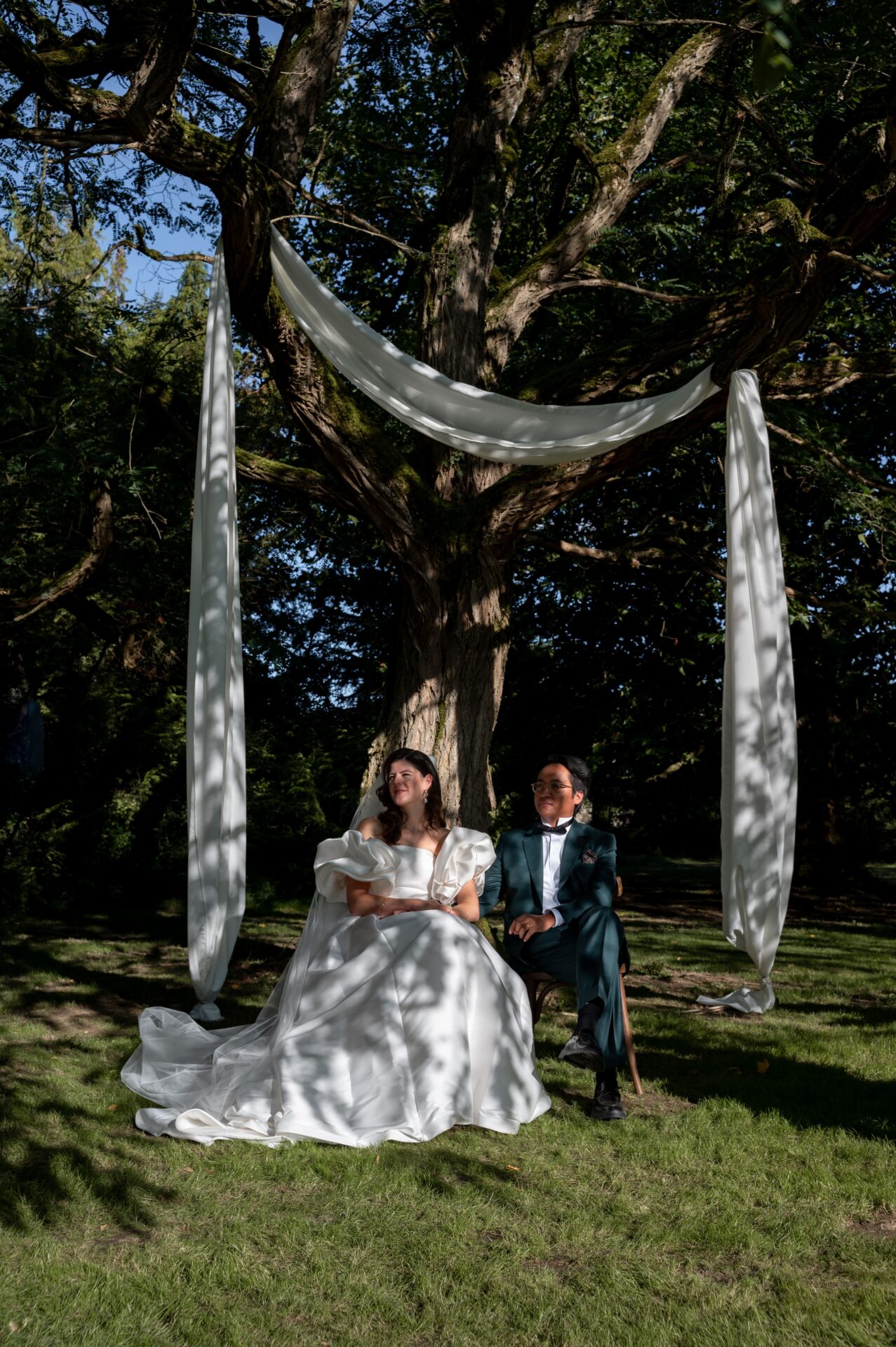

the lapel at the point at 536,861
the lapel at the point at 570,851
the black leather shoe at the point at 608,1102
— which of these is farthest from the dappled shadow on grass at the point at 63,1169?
the lapel at the point at 570,851

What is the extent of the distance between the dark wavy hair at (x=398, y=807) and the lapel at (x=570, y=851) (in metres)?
0.56

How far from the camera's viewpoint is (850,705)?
12867 mm

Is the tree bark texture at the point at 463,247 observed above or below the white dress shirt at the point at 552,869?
above

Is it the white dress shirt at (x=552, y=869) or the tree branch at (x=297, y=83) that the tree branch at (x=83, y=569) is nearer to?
the tree branch at (x=297, y=83)

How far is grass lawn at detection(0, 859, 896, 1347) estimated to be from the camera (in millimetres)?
2707

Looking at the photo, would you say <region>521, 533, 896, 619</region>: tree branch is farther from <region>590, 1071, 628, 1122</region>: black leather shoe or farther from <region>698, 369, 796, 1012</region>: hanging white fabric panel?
<region>590, 1071, 628, 1122</region>: black leather shoe

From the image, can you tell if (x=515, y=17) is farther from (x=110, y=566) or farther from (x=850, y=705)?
(x=850, y=705)

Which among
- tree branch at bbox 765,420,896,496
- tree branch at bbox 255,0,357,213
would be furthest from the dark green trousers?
tree branch at bbox 765,420,896,496

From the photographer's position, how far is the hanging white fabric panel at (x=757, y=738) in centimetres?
476

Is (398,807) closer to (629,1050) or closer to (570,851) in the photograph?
(570,851)

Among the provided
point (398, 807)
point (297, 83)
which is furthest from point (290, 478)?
point (398, 807)

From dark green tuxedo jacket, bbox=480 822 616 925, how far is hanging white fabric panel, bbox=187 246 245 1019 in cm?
111

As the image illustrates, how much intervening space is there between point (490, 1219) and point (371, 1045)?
0.99m

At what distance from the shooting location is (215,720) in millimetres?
4809
